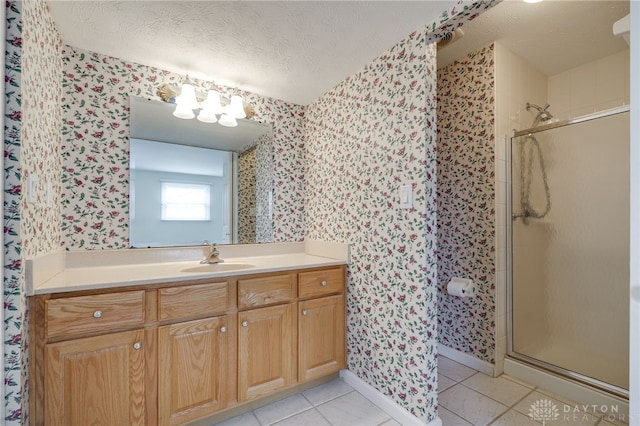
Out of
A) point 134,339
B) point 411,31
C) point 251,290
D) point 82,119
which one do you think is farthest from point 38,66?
point 411,31

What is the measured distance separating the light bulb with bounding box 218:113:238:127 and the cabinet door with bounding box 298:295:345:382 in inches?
55.5

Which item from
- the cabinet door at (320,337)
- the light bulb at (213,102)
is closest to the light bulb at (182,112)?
the light bulb at (213,102)

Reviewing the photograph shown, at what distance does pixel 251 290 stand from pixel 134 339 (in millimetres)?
590

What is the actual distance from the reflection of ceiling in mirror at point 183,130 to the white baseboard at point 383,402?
73.0 inches

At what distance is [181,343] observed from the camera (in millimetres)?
1463

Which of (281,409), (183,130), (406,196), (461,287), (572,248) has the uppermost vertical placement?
(183,130)

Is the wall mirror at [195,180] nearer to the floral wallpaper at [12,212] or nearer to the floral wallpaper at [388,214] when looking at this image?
the floral wallpaper at [388,214]

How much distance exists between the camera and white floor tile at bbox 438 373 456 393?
1925mm

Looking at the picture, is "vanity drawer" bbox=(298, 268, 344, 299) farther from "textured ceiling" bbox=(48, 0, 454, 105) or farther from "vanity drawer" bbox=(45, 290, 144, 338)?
"textured ceiling" bbox=(48, 0, 454, 105)

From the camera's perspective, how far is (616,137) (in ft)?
6.03

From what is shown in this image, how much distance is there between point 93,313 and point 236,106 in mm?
1545

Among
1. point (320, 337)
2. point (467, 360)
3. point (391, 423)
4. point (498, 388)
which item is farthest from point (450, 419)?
point (320, 337)

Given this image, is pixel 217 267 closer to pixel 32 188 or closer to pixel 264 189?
pixel 264 189

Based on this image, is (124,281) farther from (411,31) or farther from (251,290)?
(411,31)
